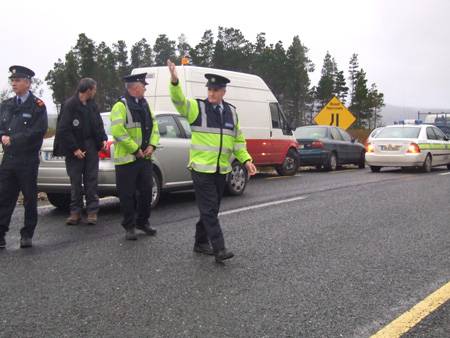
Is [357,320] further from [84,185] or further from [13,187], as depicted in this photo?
[84,185]

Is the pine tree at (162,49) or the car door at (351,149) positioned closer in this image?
the car door at (351,149)

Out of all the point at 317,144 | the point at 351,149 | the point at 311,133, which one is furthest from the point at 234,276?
the point at 351,149

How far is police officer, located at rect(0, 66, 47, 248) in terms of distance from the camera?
6.05 meters

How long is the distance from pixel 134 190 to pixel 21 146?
1.33 metres

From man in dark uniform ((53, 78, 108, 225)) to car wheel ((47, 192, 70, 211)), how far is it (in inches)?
52.5

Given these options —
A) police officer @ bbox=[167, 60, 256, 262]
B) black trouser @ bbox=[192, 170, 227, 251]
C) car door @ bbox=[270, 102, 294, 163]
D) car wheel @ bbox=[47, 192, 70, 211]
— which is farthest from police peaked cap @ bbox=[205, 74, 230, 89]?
car door @ bbox=[270, 102, 294, 163]

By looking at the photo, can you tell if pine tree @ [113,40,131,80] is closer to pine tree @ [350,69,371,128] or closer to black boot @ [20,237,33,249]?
pine tree @ [350,69,371,128]

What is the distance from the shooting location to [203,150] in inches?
215

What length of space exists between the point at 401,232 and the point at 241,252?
232cm

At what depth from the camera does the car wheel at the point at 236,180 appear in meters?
10.4

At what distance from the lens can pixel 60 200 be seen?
8.90 m

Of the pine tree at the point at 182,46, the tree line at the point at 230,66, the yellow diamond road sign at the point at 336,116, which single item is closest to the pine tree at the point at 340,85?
the tree line at the point at 230,66

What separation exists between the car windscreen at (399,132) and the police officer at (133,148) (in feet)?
39.6

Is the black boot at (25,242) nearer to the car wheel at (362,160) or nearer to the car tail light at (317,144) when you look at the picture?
the car tail light at (317,144)
